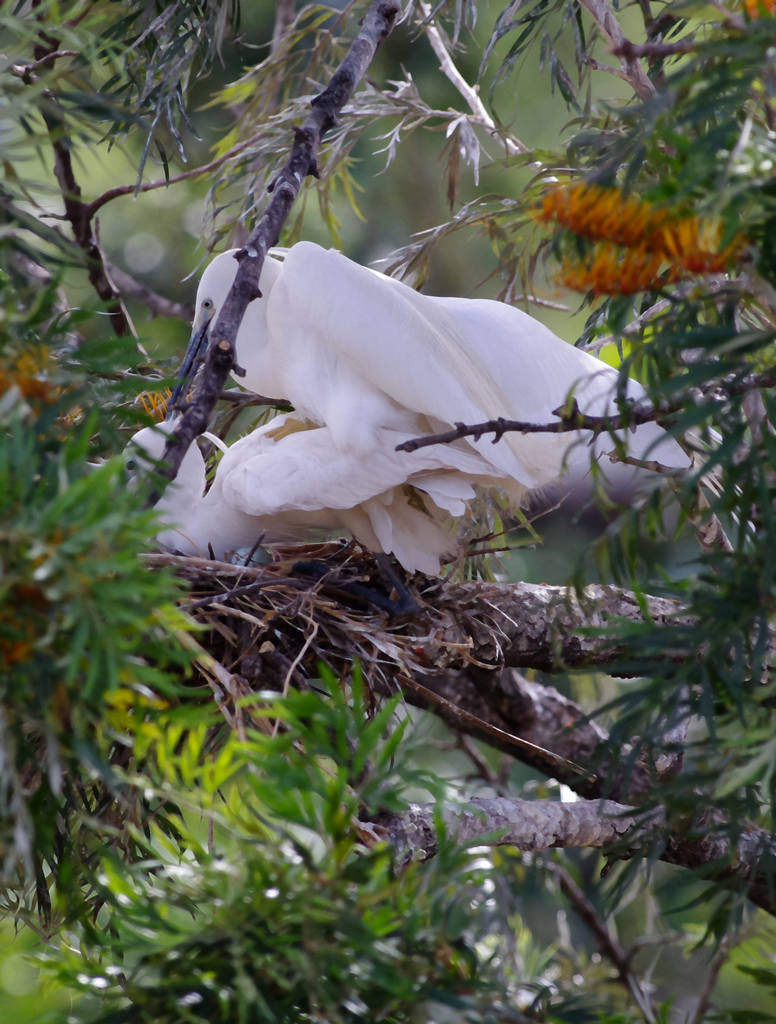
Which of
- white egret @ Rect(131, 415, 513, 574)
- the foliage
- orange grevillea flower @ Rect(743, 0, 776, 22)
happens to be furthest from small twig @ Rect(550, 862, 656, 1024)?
orange grevillea flower @ Rect(743, 0, 776, 22)

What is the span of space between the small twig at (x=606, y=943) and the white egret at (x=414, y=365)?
2.18 ft

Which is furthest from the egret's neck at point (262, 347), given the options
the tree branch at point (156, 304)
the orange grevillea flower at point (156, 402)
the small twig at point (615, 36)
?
the tree branch at point (156, 304)

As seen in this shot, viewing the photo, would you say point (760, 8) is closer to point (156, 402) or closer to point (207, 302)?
point (207, 302)

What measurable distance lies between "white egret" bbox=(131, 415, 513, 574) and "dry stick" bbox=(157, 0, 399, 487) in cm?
15

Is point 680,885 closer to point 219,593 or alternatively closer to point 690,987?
point 219,593

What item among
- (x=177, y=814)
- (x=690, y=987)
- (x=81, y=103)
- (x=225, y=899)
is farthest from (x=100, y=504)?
(x=690, y=987)

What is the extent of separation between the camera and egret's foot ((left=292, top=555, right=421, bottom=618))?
69.9 inches

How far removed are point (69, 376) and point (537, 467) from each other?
3.07 feet

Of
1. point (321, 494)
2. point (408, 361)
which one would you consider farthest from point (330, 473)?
point (408, 361)

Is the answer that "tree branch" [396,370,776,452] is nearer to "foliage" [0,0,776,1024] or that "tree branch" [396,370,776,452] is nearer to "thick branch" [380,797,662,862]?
"foliage" [0,0,776,1024]

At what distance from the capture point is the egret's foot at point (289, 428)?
193 centimetres

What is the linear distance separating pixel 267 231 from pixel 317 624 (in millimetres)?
569

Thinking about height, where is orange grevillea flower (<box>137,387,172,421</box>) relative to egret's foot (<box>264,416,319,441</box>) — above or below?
below

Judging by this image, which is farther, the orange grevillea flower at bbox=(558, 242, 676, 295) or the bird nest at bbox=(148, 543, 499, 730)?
the bird nest at bbox=(148, 543, 499, 730)
